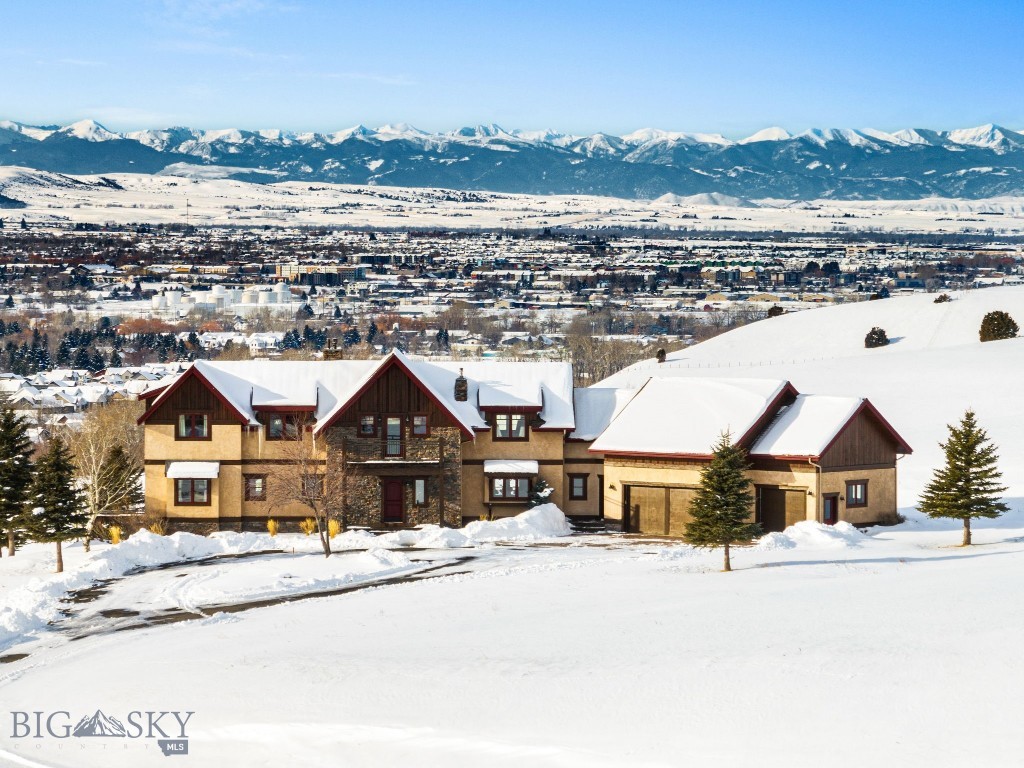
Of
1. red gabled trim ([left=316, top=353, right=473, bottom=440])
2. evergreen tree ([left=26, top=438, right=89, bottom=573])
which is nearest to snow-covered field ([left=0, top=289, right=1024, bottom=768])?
evergreen tree ([left=26, top=438, right=89, bottom=573])

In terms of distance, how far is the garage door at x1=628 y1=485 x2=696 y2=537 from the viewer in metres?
49.1

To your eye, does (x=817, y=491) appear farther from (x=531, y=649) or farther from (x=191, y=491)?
(x=531, y=649)

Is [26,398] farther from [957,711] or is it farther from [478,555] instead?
[957,711]

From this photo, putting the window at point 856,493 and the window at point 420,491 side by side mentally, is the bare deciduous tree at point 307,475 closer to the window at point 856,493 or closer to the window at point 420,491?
the window at point 420,491

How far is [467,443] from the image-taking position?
5244 centimetres

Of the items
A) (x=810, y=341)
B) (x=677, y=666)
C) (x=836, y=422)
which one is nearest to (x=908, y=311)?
(x=810, y=341)

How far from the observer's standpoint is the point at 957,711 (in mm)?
21359

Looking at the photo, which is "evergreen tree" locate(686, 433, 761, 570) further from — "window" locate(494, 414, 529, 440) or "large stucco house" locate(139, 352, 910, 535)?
"window" locate(494, 414, 529, 440)

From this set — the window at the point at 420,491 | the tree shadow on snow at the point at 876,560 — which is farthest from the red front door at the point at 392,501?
the tree shadow on snow at the point at 876,560

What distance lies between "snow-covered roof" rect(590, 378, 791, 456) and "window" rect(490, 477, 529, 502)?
3.21 metres

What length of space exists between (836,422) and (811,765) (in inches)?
1193

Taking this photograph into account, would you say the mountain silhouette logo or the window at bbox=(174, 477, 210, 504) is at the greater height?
the window at bbox=(174, 477, 210, 504)

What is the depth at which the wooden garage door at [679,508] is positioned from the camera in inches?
1925

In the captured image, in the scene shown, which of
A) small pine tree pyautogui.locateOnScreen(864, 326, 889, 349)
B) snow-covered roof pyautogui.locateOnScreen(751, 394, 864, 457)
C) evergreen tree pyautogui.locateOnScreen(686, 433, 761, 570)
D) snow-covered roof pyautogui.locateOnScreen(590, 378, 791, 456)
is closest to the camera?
evergreen tree pyautogui.locateOnScreen(686, 433, 761, 570)
